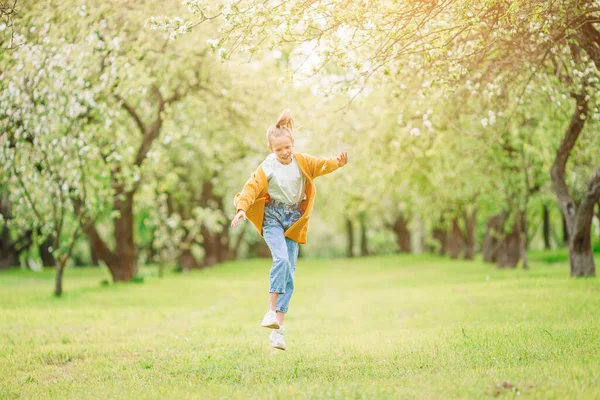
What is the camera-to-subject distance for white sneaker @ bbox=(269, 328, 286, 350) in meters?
7.61

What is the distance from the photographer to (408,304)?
1529 centimetres

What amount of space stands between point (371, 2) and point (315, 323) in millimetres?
6506

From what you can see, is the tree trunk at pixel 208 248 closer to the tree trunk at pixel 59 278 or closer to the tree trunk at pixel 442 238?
the tree trunk at pixel 442 238

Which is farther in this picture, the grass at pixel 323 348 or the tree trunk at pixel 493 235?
the tree trunk at pixel 493 235

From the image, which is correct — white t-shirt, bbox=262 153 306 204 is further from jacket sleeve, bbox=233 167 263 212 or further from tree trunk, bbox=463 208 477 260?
tree trunk, bbox=463 208 477 260

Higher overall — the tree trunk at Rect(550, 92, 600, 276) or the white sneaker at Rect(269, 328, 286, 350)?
the tree trunk at Rect(550, 92, 600, 276)

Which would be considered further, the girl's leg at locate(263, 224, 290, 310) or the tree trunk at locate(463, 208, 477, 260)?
the tree trunk at locate(463, 208, 477, 260)

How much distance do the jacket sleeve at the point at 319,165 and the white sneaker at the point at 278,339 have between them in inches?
73.6

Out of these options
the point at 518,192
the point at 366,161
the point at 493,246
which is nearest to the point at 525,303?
the point at 366,161

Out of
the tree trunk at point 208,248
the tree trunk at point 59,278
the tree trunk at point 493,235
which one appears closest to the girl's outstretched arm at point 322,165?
the tree trunk at point 59,278

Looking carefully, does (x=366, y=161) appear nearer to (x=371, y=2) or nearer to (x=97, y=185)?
(x=97, y=185)

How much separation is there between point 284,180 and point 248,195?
561 millimetres

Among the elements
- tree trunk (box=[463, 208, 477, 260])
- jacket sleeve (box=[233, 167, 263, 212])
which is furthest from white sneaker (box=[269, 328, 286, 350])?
tree trunk (box=[463, 208, 477, 260])

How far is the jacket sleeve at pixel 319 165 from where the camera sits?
778 cm
